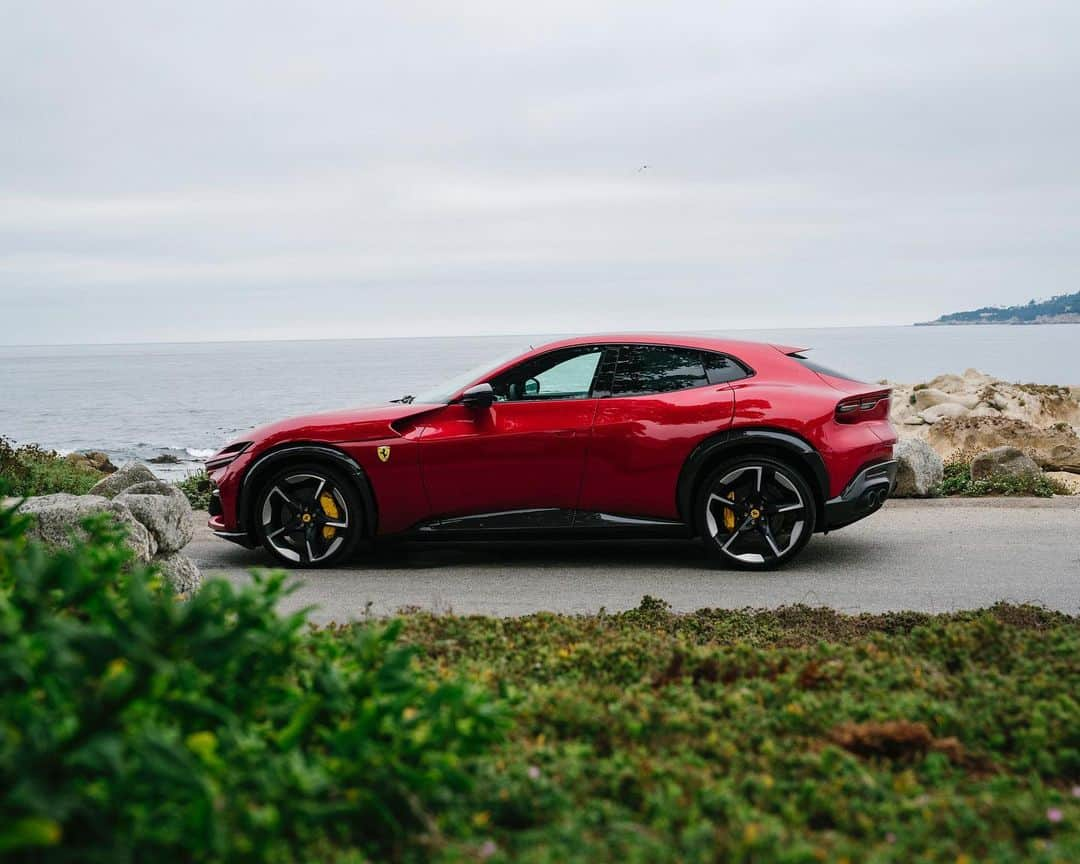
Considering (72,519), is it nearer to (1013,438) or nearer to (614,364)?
(614,364)

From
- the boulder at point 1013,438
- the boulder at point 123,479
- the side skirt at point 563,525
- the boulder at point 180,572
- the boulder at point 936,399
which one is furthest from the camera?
the boulder at point 936,399

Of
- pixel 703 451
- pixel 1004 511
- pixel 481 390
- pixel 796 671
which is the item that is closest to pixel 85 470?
pixel 481 390

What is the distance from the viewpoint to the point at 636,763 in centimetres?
324

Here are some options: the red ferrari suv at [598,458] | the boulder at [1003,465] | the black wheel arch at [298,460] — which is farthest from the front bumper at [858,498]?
the boulder at [1003,465]

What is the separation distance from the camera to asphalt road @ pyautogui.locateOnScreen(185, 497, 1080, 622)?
6730mm

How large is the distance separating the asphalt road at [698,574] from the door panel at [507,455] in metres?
0.43

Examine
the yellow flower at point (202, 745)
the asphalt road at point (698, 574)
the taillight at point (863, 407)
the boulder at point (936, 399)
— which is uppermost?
the taillight at point (863, 407)

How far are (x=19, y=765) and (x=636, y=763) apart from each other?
1722 millimetres

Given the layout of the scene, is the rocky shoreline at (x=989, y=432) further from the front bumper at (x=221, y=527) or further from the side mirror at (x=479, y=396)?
the front bumper at (x=221, y=527)

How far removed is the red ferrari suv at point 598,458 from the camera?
7.68m

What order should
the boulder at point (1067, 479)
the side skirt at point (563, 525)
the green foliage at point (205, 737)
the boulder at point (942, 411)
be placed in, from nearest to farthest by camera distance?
the green foliage at point (205, 737)
the side skirt at point (563, 525)
the boulder at point (1067, 479)
the boulder at point (942, 411)

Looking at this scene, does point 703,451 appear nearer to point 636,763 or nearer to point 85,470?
point 636,763

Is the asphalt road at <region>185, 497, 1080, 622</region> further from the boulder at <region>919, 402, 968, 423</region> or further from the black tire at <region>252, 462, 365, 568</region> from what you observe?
the boulder at <region>919, 402, 968, 423</region>

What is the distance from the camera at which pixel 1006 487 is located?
1188 cm
